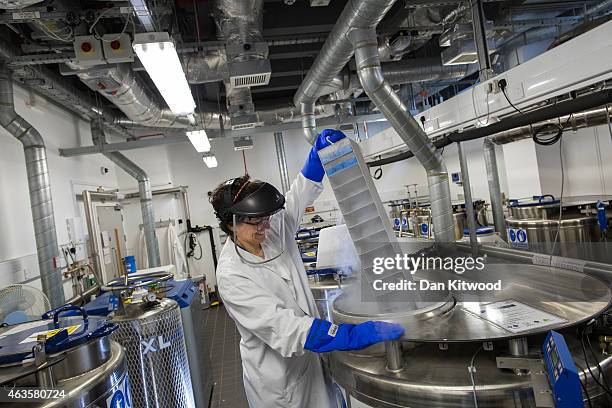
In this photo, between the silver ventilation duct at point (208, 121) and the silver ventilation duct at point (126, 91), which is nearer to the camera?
the silver ventilation duct at point (126, 91)

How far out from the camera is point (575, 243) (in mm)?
3848

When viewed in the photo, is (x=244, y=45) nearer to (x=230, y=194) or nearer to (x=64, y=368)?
(x=230, y=194)

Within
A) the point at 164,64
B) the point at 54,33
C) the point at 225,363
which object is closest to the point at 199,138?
the point at 54,33

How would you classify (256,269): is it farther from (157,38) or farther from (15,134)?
(15,134)

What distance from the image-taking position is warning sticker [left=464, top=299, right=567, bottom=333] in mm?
1362

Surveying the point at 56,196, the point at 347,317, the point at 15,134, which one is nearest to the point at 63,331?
the point at 347,317

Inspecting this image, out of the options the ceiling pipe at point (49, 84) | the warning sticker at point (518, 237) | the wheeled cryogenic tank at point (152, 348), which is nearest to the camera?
the wheeled cryogenic tank at point (152, 348)

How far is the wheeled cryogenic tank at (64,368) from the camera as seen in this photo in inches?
56.3

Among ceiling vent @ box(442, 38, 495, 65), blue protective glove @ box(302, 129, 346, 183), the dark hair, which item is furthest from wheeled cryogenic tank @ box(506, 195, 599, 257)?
the dark hair

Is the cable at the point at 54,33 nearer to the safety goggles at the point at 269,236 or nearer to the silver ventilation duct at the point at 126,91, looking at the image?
the silver ventilation duct at the point at 126,91

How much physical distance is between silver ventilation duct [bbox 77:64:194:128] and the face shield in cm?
237

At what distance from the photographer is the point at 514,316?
4.89ft

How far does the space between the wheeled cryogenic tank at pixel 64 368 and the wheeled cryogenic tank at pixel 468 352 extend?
928 millimetres

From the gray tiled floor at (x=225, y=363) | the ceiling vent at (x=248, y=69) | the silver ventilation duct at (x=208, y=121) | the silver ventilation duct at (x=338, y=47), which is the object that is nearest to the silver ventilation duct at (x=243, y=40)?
the ceiling vent at (x=248, y=69)
